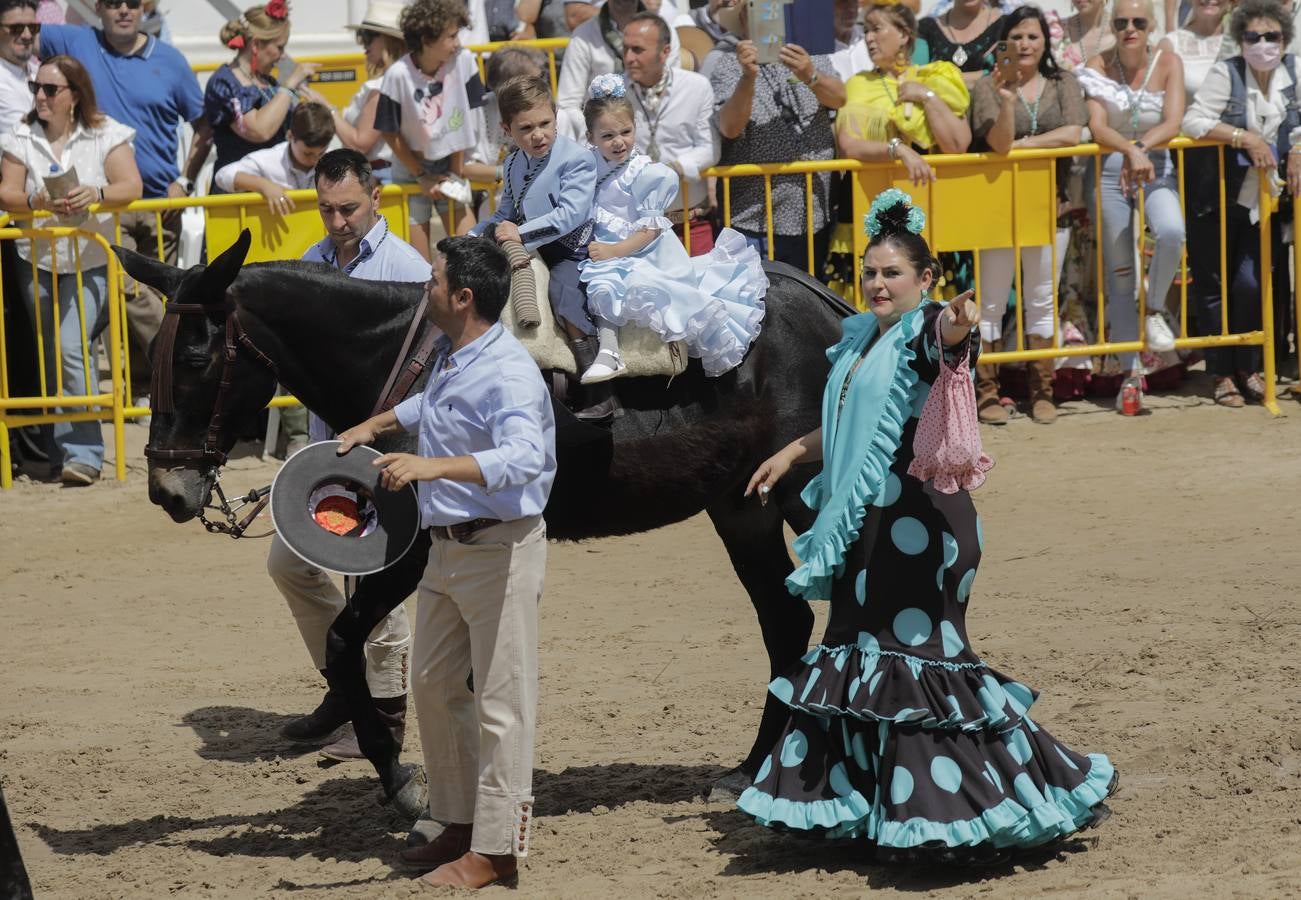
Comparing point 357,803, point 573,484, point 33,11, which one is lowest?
point 357,803

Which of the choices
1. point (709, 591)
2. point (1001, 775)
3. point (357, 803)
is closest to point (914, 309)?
point (1001, 775)

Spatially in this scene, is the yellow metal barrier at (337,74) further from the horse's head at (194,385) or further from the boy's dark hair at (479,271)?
the boy's dark hair at (479,271)

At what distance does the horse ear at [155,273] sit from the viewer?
615cm

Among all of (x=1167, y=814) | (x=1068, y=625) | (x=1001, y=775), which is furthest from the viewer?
(x=1068, y=625)

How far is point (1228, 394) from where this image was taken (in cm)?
1231

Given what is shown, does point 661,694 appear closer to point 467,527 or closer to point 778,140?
point 467,527

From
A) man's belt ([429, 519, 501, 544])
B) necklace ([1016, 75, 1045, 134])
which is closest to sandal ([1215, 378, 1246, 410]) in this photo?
necklace ([1016, 75, 1045, 134])

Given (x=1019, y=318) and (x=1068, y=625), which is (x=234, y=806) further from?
Result: (x=1019, y=318)

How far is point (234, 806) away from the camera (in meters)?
6.68

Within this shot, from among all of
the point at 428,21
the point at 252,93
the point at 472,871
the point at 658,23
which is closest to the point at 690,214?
the point at 658,23

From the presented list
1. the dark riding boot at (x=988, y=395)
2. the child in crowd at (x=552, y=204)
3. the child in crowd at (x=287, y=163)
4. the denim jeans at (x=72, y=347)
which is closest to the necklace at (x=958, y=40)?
the dark riding boot at (x=988, y=395)

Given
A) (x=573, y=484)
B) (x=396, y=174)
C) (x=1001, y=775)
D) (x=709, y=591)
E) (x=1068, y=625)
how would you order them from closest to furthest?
(x=1001, y=775) < (x=573, y=484) < (x=1068, y=625) < (x=709, y=591) < (x=396, y=174)

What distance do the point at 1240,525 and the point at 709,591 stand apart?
281cm

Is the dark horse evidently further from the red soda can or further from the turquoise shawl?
the red soda can
